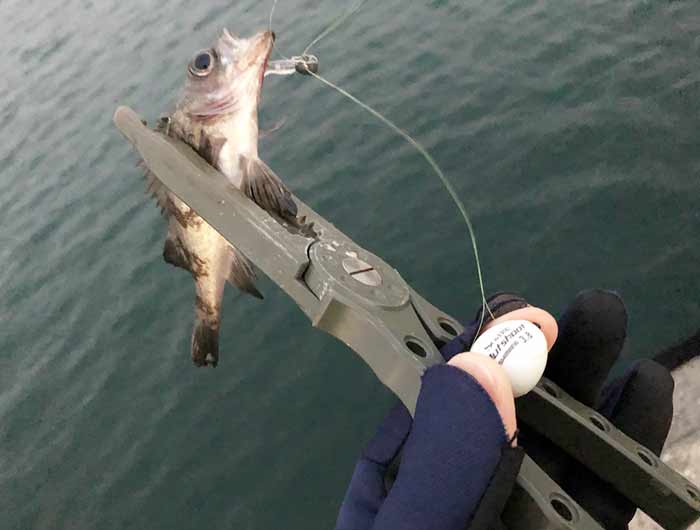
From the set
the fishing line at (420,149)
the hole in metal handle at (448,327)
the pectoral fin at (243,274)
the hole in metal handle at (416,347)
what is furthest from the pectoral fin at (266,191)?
the hole in metal handle at (416,347)

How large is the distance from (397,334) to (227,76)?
69.7 inches

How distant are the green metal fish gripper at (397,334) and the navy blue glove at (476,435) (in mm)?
165

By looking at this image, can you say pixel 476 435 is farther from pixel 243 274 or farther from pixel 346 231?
pixel 346 231

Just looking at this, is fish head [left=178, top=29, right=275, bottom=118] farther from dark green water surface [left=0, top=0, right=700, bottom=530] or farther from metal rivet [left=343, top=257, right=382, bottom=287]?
dark green water surface [left=0, top=0, right=700, bottom=530]

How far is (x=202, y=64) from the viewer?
3.31 metres

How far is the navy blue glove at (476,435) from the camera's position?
77.8 inches

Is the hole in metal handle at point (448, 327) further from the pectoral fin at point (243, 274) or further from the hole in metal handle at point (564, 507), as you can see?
the pectoral fin at point (243, 274)

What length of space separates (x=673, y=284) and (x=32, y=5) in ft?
61.3

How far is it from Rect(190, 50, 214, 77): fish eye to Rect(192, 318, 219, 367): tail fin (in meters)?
1.44

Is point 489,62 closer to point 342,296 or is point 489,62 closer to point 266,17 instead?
point 266,17

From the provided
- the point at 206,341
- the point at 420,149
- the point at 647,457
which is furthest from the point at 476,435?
the point at 206,341

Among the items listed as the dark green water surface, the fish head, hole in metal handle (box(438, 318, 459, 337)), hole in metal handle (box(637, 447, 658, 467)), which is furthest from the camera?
the dark green water surface

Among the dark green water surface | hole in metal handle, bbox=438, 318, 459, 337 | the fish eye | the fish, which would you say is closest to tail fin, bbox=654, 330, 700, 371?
the dark green water surface

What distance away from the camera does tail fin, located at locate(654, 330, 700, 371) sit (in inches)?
172
